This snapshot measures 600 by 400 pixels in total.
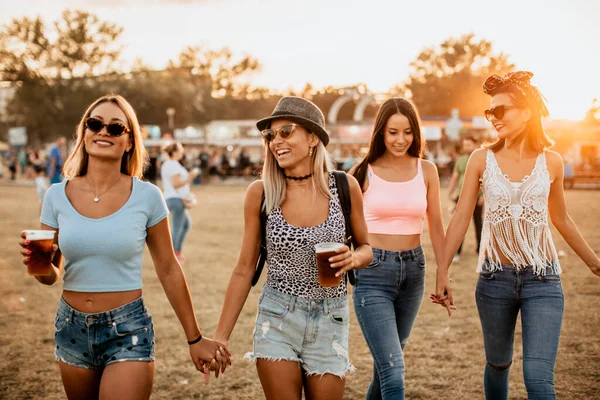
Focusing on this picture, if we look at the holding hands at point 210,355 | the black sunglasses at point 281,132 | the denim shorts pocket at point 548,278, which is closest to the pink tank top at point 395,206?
the denim shorts pocket at point 548,278

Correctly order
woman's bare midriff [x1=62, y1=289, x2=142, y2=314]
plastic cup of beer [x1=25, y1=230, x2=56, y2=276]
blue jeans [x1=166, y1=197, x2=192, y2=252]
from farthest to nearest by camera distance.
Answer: blue jeans [x1=166, y1=197, x2=192, y2=252], woman's bare midriff [x1=62, y1=289, x2=142, y2=314], plastic cup of beer [x1=25, y1=230, x2=56, y2=276]

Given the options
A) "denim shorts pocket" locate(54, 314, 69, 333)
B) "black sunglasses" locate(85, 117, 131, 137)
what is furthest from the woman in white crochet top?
"denim shorts pocket" locate(54, 314, 69, 333)

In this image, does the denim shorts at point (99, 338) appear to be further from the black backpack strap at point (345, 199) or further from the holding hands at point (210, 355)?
the black backpack strap at point (345, 199)

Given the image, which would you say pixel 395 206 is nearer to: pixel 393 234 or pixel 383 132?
pixel 393 234

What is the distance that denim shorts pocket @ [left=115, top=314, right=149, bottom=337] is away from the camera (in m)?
3.06

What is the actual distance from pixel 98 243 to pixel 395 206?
2.03m

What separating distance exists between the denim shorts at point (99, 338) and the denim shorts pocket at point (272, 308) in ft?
2.05

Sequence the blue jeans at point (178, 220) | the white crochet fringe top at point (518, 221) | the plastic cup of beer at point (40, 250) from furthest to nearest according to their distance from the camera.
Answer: the blue jeans at point (178, 220)
the white crochet fringe top at point (518, 221)
the plastic cup of beer at point (40, 250)

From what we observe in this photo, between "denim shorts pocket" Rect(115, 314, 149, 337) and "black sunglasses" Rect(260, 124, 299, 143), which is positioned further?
"black sunglasses" Rect(260, 124, 299, 143)

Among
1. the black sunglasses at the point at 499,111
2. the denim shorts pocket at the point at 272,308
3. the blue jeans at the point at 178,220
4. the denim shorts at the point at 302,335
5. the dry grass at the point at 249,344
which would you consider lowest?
the dry grass at the point at 249,344

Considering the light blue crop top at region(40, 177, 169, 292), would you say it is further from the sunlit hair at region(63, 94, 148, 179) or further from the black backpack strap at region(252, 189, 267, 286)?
the black backpack strap at region(252, 189, 267, 286)

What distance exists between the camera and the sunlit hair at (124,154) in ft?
11.2

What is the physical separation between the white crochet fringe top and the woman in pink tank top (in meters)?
0.47

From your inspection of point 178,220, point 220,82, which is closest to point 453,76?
point 220,82
